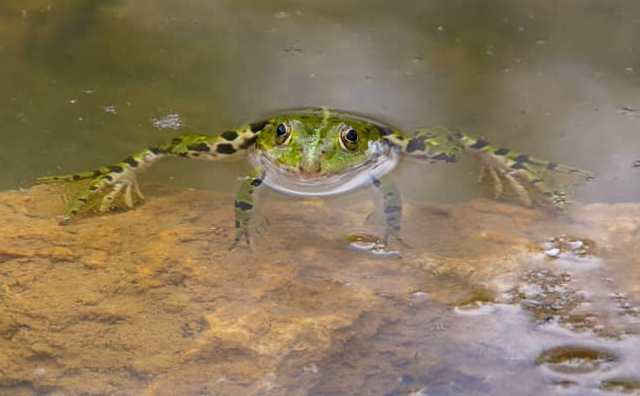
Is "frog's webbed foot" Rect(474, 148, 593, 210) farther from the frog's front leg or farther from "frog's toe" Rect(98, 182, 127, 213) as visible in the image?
"frog's toe" Rect(98, 182, 127, 213)

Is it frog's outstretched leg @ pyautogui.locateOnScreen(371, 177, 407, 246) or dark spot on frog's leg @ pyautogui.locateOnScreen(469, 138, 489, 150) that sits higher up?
dark spot on frog's leg @ pyautogui.locateOnScreen(469, 138, 489, 150)

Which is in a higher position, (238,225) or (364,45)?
(364,45)

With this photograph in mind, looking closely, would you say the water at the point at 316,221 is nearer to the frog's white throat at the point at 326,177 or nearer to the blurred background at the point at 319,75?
the blurred background at the point at 319,75

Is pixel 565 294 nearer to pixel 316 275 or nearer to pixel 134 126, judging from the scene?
pixel 316 275

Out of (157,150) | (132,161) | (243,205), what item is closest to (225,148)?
(157,150)

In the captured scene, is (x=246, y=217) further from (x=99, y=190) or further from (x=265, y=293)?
(x=99, y=190)

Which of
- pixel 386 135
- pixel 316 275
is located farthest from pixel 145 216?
pixel 386 135

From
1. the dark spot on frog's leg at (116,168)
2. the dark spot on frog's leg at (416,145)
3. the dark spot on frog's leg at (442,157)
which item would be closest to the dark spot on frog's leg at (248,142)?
the dark spot on frog's leg at (116,168)

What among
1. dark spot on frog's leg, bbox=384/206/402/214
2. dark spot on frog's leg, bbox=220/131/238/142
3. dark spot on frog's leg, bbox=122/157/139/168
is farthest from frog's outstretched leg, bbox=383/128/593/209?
dark spot on frog's leg, bbox=122/157/139/168

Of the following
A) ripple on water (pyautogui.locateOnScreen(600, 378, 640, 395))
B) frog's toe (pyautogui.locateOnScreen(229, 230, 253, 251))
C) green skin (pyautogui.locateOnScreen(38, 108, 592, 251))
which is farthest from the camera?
green skin (pyautogui.locateOnScreen(38, 108, 592, 251))
